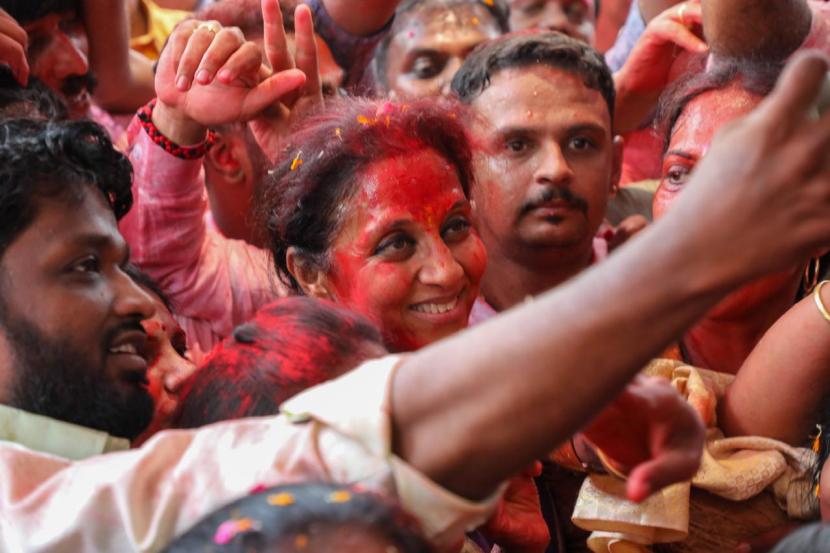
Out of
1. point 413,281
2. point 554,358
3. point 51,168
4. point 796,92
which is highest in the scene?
point 796,92

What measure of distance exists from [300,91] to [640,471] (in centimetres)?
143

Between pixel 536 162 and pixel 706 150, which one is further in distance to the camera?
pixel 536 162

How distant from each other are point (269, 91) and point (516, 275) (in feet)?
2.48

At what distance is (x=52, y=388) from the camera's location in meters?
1.49

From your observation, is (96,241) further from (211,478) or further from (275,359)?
(211,478)

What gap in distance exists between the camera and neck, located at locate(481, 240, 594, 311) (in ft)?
8.46

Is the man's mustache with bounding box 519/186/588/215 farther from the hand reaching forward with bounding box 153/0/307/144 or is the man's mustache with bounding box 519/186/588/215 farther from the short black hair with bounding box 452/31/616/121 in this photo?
the hand reaching forward with bounding box 153/0/307/144

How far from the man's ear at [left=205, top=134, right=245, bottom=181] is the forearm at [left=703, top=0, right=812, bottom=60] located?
1091mm

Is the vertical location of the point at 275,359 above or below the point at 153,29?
above

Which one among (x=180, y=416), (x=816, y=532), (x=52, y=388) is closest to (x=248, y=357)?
(x=180, y=416)

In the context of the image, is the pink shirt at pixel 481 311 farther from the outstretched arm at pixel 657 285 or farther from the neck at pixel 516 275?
the outstretched arm at pixel 657 285

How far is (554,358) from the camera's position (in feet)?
3.47

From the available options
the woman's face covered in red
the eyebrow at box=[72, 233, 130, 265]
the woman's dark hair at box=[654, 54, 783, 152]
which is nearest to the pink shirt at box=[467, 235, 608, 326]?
the woman's face covered in red

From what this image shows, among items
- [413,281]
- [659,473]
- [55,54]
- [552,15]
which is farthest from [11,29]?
[552,15]
